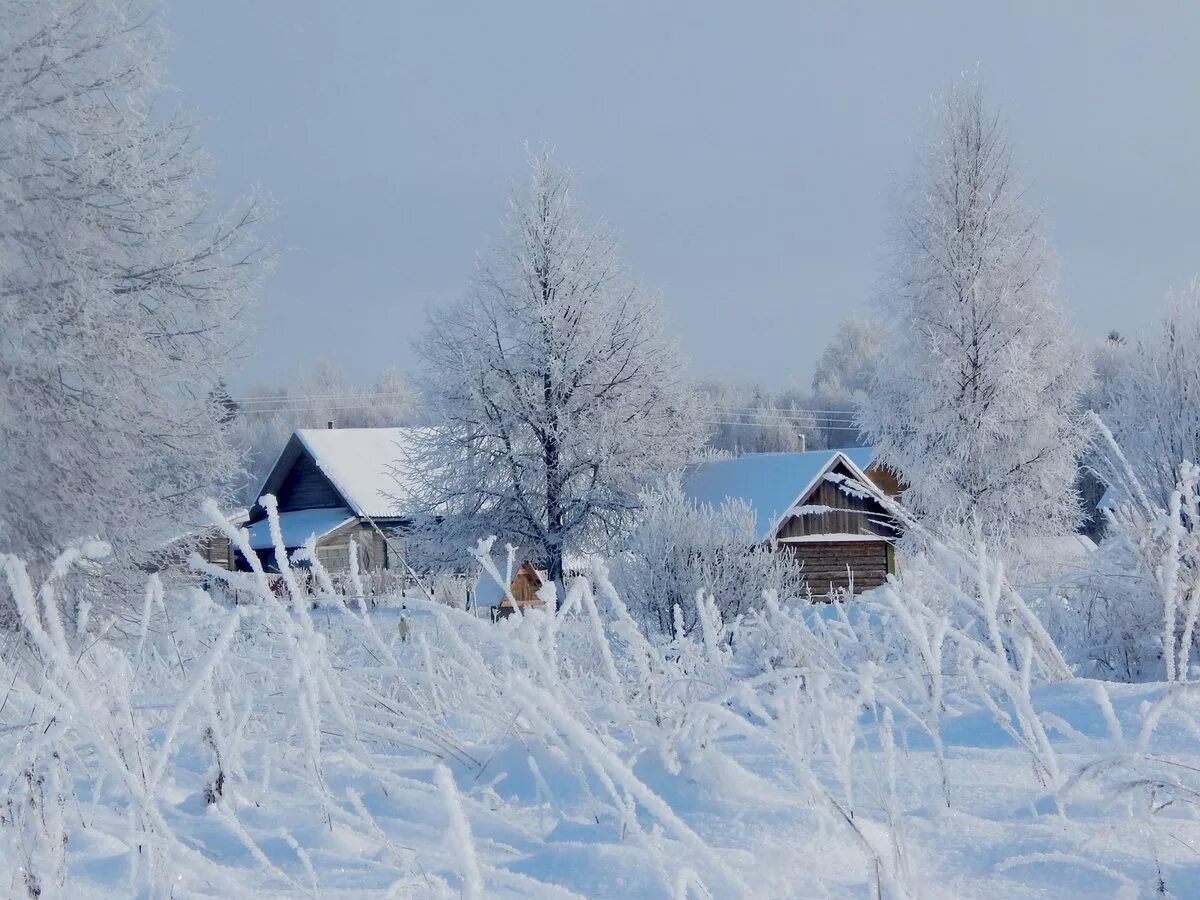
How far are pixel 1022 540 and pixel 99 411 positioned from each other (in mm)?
14285

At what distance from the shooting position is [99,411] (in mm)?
10805

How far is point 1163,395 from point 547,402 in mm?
11019

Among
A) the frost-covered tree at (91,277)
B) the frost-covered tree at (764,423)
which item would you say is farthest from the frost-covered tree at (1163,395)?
the frost-covered tree at (764,423)

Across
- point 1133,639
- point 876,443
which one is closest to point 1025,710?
point 1133,639

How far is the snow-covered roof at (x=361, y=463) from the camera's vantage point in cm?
2850

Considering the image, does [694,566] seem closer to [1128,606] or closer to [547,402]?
[1128,606]

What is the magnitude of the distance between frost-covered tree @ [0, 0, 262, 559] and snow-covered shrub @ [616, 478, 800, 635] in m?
4.88

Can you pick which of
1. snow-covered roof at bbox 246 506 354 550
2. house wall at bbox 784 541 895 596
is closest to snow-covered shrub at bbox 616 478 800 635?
house wall at bbox 784 541 895 596

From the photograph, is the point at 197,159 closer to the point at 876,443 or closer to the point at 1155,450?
the point at 1155,450

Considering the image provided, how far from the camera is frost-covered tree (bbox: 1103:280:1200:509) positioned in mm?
11664

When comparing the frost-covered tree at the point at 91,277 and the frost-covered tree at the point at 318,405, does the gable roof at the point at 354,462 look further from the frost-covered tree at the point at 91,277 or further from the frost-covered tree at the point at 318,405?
the frost-covered tree at the point at 318,405

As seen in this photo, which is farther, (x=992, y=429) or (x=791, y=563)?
(x=992, y=429)

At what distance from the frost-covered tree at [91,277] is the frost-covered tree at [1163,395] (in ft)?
32.4

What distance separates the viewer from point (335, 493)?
29859 millimetres
